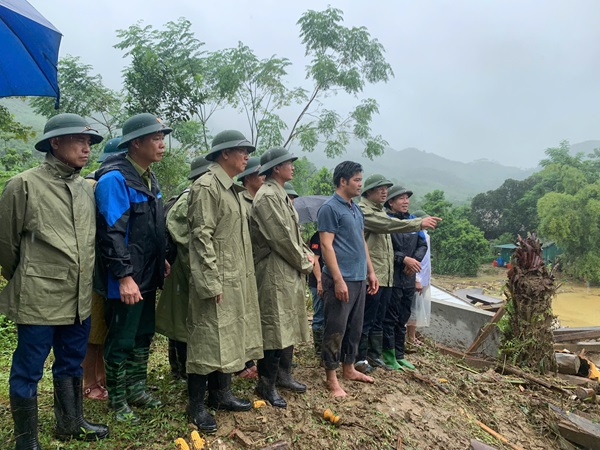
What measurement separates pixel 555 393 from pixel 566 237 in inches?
785

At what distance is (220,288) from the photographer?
2.88 meters

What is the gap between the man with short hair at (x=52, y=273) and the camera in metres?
2.52

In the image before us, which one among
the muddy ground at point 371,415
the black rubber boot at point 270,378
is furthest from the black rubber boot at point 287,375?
the black rubber boot at point 270,378

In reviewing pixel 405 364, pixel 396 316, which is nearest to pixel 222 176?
pixel 396 316

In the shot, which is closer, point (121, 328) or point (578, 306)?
point (121, 328)

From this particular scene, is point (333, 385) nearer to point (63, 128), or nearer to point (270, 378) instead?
point (270, 378)

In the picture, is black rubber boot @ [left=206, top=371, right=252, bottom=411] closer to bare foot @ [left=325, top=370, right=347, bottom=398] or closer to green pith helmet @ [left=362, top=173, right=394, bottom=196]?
bare foot @ [left=325, top=370, right=347, bottom=398]

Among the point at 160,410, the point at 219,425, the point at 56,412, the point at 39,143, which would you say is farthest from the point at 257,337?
the point at 39,143

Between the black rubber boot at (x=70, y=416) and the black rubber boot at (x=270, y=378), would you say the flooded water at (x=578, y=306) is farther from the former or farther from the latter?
the black rubber boot at (x=70, y=416)

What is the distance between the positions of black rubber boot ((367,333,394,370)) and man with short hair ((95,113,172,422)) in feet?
7.93

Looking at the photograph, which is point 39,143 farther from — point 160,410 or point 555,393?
point 555,393

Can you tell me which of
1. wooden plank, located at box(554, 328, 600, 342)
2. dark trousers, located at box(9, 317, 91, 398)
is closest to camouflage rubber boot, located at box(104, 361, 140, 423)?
dark trousers, located at box(9, 317, 91, 398)

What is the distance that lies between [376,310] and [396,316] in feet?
1.30

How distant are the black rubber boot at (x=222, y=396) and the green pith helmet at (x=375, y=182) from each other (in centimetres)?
248
